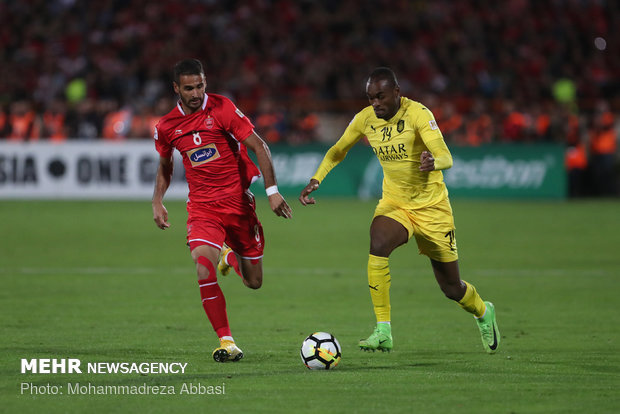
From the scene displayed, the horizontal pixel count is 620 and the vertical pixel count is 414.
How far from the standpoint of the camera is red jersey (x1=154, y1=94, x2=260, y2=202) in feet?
25.4

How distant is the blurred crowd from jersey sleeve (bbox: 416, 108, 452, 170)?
1854cm

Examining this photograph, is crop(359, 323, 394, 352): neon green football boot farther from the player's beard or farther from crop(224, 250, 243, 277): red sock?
the player's beard

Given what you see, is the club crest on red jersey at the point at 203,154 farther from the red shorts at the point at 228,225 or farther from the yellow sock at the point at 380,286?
the yellow sock at the point at 380,286

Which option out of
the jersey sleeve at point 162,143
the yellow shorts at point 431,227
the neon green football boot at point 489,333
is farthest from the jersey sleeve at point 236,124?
the neon green football boot at point 489,333

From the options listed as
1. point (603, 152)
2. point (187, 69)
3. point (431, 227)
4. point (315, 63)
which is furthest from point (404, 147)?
point (315, 63)

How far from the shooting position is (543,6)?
32.0m

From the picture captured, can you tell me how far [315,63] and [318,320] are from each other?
2033cm

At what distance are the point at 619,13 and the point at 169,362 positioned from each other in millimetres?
27838

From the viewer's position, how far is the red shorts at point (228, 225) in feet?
25.1

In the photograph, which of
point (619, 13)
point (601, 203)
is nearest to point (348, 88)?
point (601, 203)

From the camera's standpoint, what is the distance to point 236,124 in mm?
7676

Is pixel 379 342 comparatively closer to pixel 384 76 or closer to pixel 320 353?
pixel 320 353

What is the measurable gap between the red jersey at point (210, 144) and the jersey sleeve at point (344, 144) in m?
0.62

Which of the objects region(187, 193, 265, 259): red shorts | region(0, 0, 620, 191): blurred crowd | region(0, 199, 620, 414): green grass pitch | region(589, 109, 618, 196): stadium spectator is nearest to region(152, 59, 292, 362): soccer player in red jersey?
region(187, 193, 265, 259): red shorts
